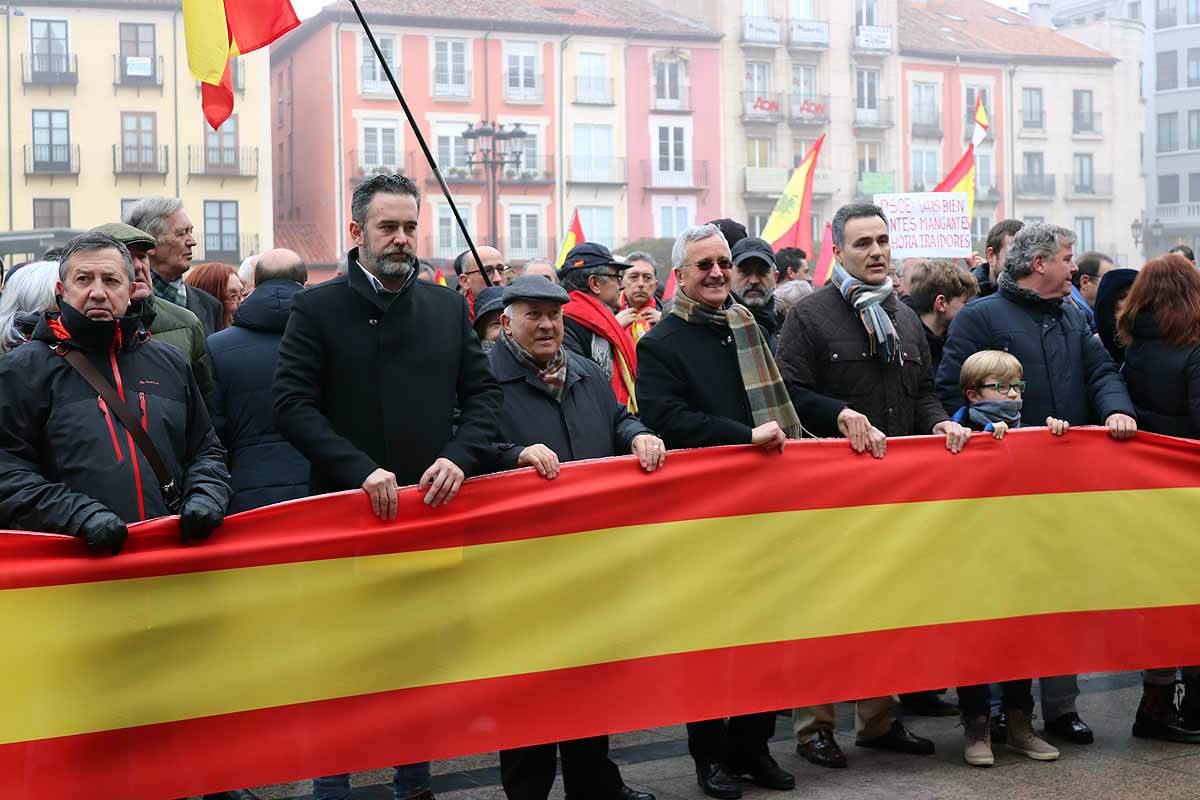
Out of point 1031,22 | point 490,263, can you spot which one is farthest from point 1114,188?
point 490,263

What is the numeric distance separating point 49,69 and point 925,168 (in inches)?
1491

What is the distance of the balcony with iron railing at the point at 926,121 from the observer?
6856 centimetres

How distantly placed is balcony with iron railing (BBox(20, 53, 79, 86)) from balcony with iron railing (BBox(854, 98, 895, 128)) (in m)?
33.0

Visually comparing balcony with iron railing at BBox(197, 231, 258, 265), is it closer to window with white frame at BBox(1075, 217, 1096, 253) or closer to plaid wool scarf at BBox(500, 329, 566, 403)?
window with white frame at BBox(1075, 217, 1096, 253)

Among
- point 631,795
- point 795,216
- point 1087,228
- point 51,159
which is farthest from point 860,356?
point 1087,228

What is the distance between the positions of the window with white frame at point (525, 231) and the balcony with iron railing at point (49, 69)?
1696 cm

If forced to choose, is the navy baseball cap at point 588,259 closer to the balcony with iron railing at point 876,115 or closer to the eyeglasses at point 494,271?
the eyeglasses at point 494,271

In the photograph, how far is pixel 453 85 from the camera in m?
59.6

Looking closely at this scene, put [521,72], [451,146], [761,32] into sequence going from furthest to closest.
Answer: [761,32], [521,72], [451,146]

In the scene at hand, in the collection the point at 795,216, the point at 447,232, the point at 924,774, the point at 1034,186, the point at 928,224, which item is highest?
the point at 1034,186

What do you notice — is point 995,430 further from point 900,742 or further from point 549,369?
point 549,369

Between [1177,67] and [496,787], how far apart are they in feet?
289

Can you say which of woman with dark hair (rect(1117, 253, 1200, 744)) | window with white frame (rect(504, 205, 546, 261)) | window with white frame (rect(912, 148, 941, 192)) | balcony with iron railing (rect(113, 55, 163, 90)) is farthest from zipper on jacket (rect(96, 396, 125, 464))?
window with white frame (rect(912, 148, 941, 192))

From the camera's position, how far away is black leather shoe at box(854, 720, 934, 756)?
6.12 meters
